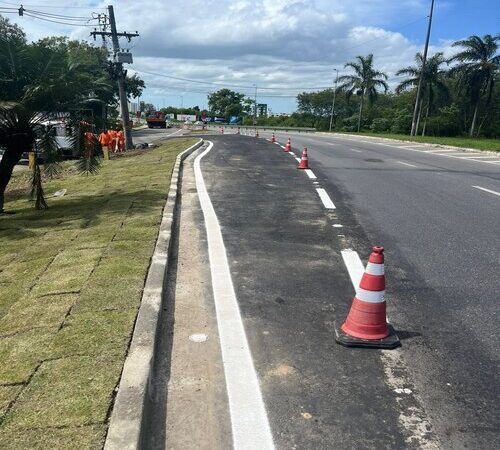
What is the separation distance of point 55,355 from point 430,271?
402 centimetres

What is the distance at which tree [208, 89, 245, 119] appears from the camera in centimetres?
13141

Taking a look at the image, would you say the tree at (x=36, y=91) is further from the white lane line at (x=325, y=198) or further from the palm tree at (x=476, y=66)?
the palm tree at (x=476, y=66)

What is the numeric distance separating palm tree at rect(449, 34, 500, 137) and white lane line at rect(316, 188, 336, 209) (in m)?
51.9

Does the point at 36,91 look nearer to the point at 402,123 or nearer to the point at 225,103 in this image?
the point at 402,123

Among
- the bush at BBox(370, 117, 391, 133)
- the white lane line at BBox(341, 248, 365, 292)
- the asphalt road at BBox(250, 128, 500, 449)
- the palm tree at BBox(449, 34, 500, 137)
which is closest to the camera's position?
the asphalt road at BBox(250, 128, 500, 449)

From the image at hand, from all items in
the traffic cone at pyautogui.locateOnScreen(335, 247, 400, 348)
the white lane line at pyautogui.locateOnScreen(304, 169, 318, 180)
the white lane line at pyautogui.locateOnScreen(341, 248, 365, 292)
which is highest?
the traffic cone at pyautogui.locateOnScreen(335, 247, 400, 348)

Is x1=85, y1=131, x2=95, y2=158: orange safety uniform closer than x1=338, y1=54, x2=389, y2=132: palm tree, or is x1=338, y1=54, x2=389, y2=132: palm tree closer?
x1=85, y1=131, x2=95, y2=158: orange safety uniform

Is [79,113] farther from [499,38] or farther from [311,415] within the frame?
[499,38]

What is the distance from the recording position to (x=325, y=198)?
1010cm

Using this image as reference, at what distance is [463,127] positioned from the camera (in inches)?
2778

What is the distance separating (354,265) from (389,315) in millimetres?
1360

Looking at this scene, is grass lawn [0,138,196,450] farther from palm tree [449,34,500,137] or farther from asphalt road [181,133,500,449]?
palm tree [449,34,500,137]

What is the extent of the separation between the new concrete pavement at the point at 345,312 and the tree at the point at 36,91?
343cm

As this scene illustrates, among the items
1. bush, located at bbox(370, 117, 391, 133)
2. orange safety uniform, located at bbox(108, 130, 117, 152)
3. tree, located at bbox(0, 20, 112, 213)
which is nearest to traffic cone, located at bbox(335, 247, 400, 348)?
tree, located at bbox(0, 20, 112, 213)
